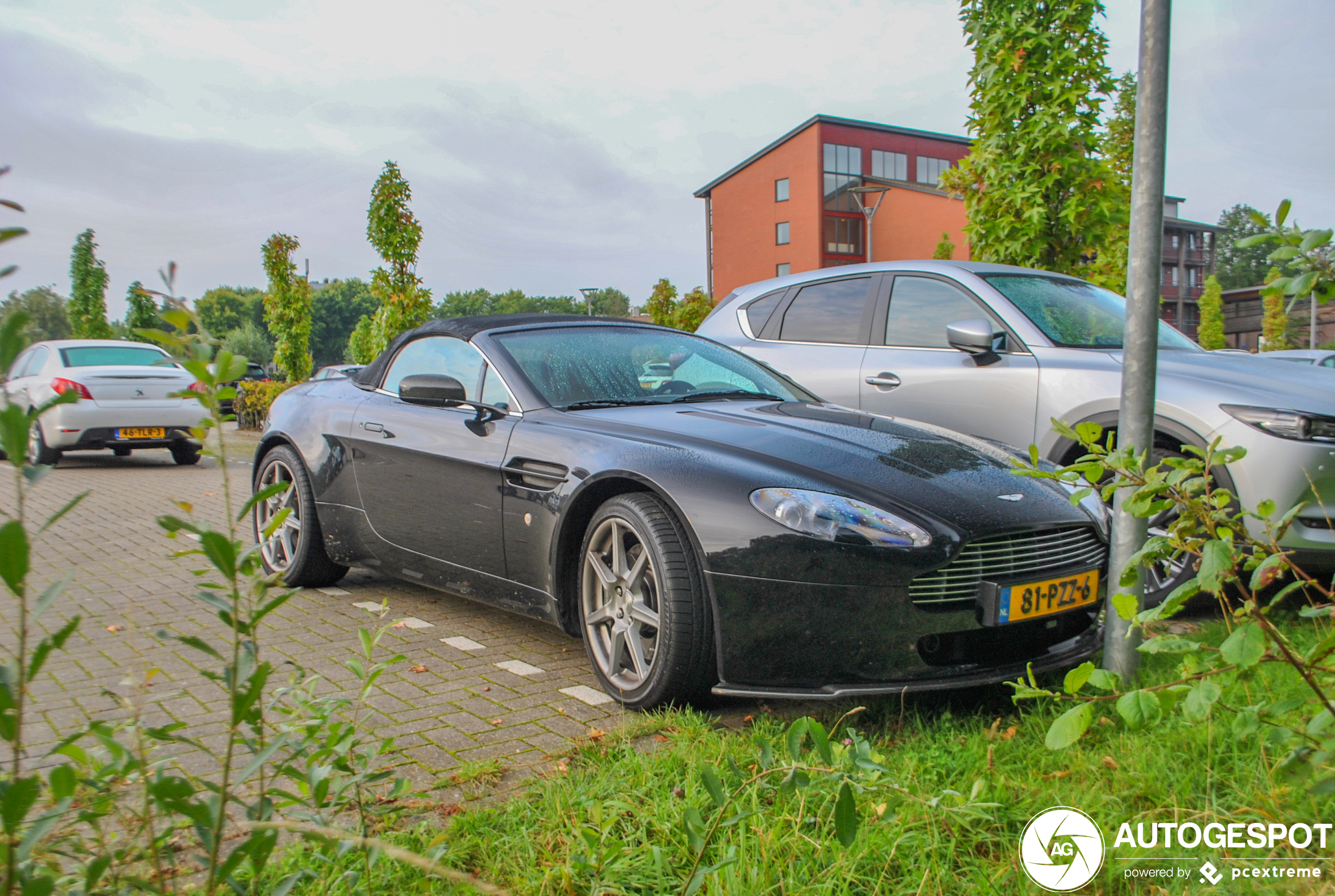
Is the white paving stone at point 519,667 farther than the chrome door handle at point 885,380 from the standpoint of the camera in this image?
No

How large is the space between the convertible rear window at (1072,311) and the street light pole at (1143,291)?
1.86m

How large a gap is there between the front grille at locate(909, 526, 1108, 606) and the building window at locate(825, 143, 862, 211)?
5056 cm

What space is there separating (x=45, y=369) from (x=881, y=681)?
41.5 ft

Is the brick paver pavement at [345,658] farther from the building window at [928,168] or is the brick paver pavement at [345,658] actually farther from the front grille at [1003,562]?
the building window at [928,168]

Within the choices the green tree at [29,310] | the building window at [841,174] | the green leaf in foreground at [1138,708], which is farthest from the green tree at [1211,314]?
the green tree at [29,310]

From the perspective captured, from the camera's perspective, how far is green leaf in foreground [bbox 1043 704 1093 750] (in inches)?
67.7

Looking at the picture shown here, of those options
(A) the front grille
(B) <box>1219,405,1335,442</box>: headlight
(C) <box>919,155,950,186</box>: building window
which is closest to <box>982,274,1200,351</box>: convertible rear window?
(B) <box>1219,405,1335,442</box>: headlight

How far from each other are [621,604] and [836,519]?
85cm

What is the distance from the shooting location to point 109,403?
11.5m

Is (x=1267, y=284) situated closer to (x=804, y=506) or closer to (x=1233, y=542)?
(x=1233, y=542)

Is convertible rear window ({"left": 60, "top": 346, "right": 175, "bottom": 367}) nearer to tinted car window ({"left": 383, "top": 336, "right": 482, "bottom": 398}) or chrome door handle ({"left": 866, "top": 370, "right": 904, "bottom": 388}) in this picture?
tinted car window ({"left": 383, "top": 336, "right": 482, "bottom": 398})

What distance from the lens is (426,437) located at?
13.9 ft

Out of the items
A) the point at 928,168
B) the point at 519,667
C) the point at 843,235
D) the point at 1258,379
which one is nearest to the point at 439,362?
the point at 519,667

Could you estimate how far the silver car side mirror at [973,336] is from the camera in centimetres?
486
